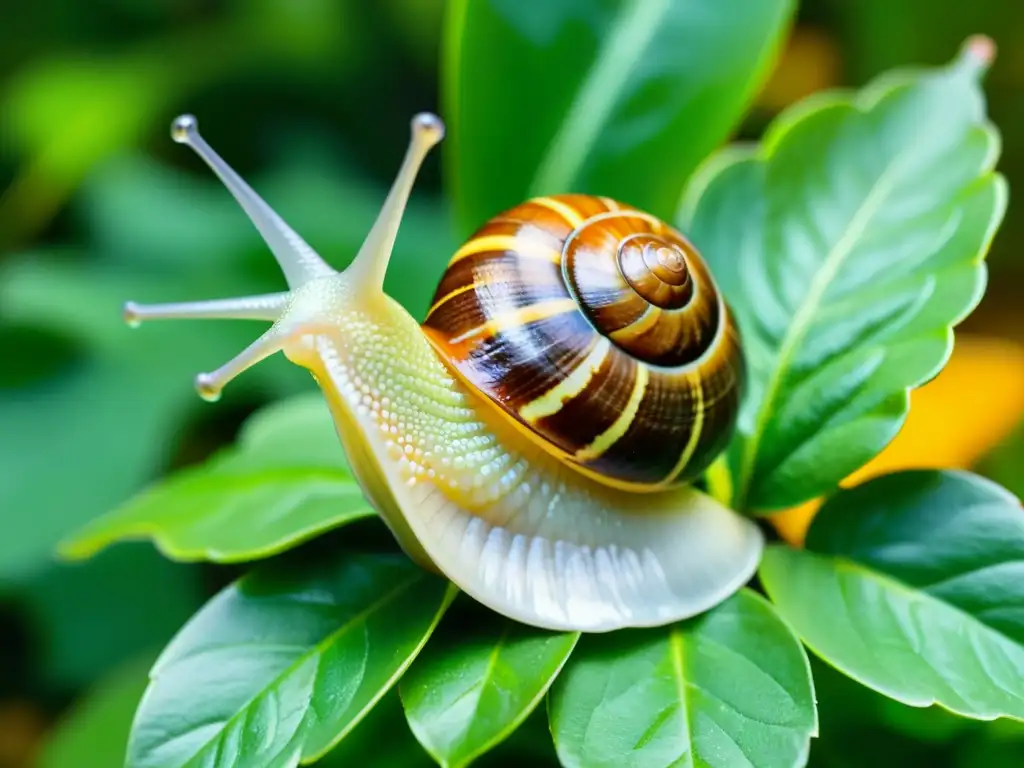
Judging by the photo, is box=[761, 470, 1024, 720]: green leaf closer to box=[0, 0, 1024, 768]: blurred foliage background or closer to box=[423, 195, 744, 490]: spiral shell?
box=[423, 195, 744, 490]: spiral shell

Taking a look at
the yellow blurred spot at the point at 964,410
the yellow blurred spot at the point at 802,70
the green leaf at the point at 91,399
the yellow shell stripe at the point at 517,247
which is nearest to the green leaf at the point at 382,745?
the yellow shell stripe at the point at 517,247

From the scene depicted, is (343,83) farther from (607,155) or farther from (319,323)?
(319,323)

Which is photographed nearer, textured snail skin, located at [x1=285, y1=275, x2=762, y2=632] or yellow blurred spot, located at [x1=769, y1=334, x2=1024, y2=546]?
textured snail skin, located at [x1=285, y1=275, x2=762, y2=632]

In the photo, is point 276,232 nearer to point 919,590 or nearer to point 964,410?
point 919,590

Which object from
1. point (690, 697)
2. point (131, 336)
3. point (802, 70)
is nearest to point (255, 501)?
point (690, 697)

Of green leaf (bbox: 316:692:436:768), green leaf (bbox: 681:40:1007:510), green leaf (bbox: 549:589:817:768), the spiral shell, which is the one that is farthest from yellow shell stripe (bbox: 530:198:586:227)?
green leaf (bbox: 316:692:436:768)

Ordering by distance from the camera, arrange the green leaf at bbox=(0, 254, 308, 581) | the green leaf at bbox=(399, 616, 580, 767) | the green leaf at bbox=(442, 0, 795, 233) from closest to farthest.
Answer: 1. the green leaf at bbox=(399, 616, 580, 767)
2. the green leaf at bbox=(442, 0, 795, 233)
3. the green leaf at bbox=(0, 254, 308, 581)
